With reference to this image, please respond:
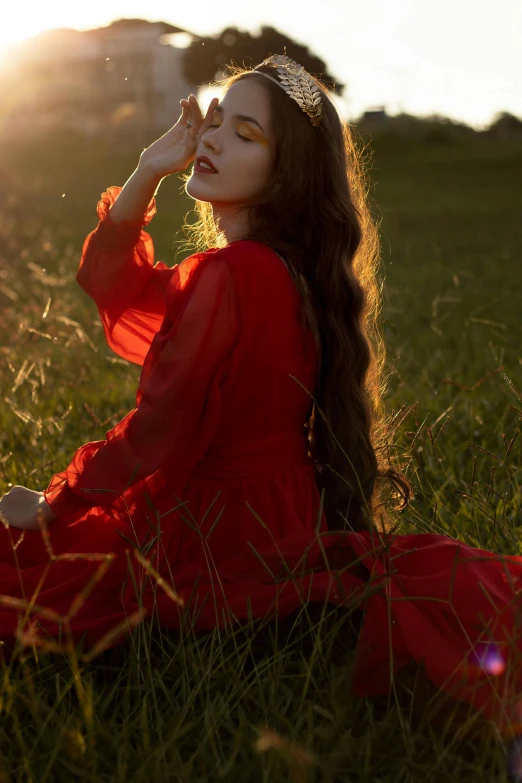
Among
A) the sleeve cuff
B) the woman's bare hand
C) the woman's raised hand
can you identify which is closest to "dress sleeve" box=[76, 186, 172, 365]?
the sleeve cuff

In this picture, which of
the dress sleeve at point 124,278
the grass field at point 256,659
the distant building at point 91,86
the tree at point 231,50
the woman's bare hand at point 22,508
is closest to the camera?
the grass field at point 256,659

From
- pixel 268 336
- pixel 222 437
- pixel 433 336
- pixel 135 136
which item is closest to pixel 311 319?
pixel 268 336

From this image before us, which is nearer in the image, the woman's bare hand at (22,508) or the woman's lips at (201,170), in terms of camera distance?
the woman's bare hand at (22,508)

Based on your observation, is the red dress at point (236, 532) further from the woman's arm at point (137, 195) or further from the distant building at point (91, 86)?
the distant building at point (91, 86)

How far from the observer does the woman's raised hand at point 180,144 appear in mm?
2328

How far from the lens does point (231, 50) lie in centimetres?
3158

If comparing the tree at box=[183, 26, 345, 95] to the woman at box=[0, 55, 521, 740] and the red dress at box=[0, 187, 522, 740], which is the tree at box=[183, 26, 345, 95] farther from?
the red dress at box=[0, 187, 522, 740]

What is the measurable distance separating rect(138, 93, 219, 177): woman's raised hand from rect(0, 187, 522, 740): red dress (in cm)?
42

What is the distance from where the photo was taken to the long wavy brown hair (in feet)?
7.38

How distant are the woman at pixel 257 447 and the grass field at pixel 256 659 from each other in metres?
0.11

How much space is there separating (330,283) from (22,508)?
945 mm

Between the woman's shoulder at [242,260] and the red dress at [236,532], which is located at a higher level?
the woman's shoulder at [242,260]

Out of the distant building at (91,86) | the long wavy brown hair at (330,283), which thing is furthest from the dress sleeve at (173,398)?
the distant building at (91,86)

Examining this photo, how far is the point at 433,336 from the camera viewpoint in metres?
5.74
